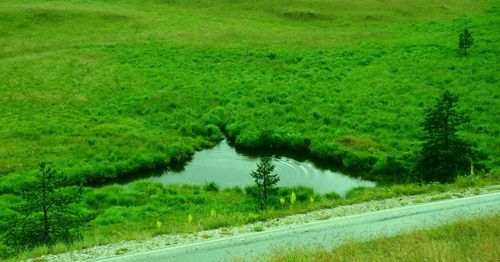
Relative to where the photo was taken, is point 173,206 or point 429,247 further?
point 173,206

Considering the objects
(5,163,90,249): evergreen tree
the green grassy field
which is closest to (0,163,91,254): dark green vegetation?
(5,163,90,249): evergreen tree

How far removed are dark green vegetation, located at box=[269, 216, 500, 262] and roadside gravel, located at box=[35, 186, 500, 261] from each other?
410 cm

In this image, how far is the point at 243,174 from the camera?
31.3 meters

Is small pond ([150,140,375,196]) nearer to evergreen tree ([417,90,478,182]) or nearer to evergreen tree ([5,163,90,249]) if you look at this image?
evergreen tree ([417,90,478,182])

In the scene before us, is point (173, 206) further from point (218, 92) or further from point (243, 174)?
point (218, 92)

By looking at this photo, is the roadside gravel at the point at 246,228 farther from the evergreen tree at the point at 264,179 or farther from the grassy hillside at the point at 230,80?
the grassy hillside at the point at 230,80

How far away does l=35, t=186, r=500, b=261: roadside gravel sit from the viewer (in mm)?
16250

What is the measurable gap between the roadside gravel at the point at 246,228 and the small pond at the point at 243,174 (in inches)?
A: 278

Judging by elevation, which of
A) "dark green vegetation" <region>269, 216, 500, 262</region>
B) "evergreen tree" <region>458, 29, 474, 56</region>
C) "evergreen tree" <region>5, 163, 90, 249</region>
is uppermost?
"evergreen tree" <region>458, 29, 474, 56</region>

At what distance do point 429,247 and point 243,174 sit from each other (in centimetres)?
1946

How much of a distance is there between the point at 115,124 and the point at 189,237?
22281 millimetres

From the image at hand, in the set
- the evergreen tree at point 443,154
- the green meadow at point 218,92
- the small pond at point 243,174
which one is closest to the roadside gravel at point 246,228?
the green meadow at point 218,92

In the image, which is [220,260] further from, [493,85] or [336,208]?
[493,85]

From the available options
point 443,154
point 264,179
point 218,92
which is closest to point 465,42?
point 218,92
